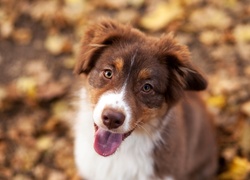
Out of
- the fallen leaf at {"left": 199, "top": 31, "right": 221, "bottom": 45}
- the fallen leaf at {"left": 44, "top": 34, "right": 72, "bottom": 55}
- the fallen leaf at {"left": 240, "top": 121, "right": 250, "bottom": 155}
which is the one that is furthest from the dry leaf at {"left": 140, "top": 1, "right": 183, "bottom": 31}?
the fallen leaf at {"left": 240, "top": 121, "right": 250, "bottom": 155}

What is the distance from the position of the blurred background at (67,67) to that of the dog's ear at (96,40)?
1.65 m

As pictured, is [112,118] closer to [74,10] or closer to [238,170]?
[238,170]

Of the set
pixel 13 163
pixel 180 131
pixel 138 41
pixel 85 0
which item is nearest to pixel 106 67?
pixel 138 41

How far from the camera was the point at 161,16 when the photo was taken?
6.71 meters

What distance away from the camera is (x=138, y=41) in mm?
4059

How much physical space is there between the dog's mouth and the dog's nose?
13.6 inches

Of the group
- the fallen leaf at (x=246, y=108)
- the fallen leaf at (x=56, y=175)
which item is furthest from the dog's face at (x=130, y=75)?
the fallen leaf at (x=246, y=108)

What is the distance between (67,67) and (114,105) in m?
2.71

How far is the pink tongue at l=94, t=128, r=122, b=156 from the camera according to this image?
403 centimetres

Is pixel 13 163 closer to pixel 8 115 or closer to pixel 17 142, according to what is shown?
pixel 17 142

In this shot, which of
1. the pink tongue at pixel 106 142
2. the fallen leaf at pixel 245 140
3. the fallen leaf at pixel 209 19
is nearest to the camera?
the pink tongue at pixel 106 142

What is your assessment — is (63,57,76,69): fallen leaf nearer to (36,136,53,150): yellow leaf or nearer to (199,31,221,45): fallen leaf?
(36,136,53,150): yellow leaf

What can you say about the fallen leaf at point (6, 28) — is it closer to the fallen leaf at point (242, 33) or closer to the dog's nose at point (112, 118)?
the fallen leaf at point (242, 33)

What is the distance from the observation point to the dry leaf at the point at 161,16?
661 centimetres
